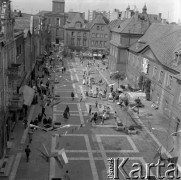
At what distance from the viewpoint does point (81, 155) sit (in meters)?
25.1

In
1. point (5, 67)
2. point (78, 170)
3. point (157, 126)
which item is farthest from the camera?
point (157, 126)

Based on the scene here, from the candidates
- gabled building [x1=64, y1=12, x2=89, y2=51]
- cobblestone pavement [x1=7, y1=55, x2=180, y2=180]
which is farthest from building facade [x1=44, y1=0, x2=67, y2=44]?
cobblestone pavement [x1=7, y1=55, x2=180, y2=180]

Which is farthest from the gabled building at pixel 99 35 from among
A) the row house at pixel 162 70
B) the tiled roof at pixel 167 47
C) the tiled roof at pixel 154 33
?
the tiled roof at pixel 167 47

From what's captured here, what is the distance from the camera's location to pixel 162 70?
40.3 m

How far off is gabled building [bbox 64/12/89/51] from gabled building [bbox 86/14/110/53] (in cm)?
243

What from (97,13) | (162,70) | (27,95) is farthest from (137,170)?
(97,13)

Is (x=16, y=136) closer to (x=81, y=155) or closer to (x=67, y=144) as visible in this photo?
(x=67, y=144)

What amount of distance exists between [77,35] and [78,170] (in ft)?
259

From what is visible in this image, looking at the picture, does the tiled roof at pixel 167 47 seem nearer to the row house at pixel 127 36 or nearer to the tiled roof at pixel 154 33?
the tiled roof at pixel 154 33

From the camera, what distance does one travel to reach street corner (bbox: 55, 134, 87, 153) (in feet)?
86.7

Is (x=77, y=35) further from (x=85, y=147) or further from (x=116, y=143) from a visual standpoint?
(x=85, y=147)

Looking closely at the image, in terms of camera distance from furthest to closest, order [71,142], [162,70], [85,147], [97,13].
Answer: [97,13] → [162,70] → [71,142] → [85,147]

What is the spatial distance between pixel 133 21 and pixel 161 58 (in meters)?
21.8

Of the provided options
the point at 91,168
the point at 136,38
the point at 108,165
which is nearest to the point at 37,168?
the point at 91,168
